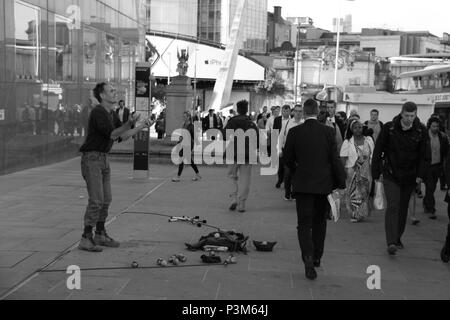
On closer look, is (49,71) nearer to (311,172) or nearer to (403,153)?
(403,153)

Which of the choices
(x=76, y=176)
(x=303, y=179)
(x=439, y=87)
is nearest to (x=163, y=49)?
(x=439, y=87)

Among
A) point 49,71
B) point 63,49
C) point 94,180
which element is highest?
point 63,49

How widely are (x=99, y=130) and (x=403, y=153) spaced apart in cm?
347

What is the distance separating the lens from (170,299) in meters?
5.41

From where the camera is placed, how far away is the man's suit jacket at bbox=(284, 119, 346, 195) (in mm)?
6254

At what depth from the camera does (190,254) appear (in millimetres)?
7113

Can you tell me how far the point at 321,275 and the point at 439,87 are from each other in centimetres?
2487

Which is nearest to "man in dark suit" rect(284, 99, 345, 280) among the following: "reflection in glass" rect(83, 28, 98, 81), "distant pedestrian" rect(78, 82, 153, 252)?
"distant pedestrian" rect(78, 82, 153, 252)

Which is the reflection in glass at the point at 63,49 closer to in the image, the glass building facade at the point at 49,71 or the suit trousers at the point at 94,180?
the glass building facade at the point at 49,71

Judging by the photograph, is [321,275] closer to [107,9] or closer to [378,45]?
[107,9]

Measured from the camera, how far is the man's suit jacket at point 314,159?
6.25m

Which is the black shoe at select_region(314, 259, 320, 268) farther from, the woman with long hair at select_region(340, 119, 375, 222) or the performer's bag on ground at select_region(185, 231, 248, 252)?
the woman with long hair at select_region(340, 119, 375, 222)

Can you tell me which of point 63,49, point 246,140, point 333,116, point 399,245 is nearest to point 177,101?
point 63,49

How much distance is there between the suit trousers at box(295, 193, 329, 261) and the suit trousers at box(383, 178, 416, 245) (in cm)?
137
